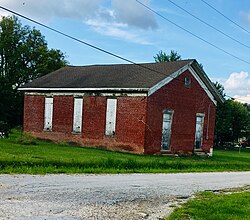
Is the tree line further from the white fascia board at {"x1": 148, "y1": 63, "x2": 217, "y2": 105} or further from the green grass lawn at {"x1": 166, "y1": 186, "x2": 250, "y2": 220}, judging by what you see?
the green grass lawn at {"x1": 166, "y1": 186, "x2": 250, "y2": 220}

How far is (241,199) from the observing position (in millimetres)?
12844

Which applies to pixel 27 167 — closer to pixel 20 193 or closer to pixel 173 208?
pixel 20 193

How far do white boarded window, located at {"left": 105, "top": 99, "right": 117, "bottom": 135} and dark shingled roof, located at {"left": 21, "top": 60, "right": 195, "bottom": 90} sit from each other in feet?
3.66

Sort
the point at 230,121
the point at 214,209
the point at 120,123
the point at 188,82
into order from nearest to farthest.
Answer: the point at 214,209 → the point at 120,123 → the point at 188,82 → the point at 230,121

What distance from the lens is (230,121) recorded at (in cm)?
6006

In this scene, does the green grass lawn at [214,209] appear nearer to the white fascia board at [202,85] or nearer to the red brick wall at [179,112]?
the red brick wall at [179,112]

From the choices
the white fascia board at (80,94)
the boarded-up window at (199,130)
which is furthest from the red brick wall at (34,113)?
the boarded-up window at (199,130)

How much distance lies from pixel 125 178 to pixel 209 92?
20.3 metres

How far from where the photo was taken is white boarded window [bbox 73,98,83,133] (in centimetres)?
3275

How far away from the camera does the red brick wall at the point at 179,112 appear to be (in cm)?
2959

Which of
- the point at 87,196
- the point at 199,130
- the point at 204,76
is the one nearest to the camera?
the point at 87,196

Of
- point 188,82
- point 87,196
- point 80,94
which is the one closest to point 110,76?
point 80,94

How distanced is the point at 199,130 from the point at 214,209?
80.0ft

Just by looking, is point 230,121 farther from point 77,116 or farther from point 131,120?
point 131,120
